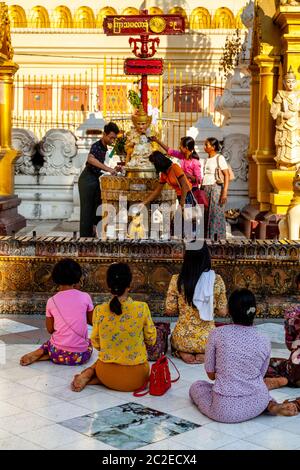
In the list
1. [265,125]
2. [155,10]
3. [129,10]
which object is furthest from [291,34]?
[129,10]

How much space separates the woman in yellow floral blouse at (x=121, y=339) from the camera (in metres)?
6.25

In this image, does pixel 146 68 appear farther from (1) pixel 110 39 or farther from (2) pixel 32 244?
(2) pixel 32 244

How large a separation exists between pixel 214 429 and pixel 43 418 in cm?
104

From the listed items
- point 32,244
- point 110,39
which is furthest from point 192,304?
point 110,39

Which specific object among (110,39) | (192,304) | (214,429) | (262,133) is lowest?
(214,429)

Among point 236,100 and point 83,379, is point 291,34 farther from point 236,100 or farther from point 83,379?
point 83,379

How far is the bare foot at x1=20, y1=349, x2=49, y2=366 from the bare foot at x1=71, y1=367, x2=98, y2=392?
639 mm

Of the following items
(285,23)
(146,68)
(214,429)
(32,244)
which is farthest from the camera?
(146,68)

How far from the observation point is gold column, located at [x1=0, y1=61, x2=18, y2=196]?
44.1 ft

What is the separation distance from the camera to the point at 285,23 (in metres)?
12.5

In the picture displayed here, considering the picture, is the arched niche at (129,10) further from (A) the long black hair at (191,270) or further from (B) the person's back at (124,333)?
(B) the person's back at (124,333)

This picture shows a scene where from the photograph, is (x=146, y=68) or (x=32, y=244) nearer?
(x=32, y=244)

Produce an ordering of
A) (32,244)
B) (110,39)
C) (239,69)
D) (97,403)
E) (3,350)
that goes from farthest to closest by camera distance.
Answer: (110,39), (239,69), (32,244), (3,350), (97,403)

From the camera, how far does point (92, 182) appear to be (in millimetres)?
10898
